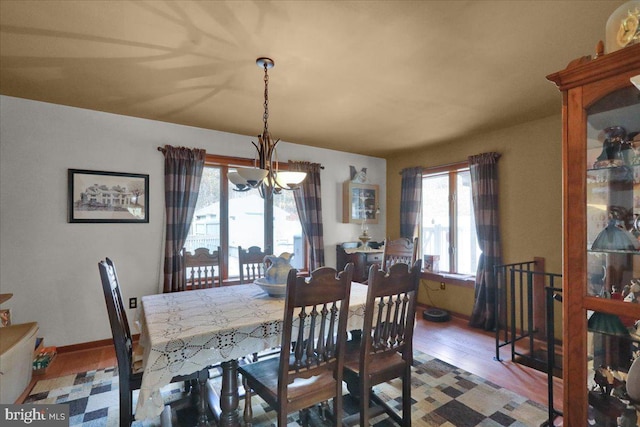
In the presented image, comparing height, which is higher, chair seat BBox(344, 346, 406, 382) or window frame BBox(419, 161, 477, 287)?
window frame BBox(419, 161, 477, 287)

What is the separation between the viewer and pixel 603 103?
1.36 meters

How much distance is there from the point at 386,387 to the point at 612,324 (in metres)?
1.62

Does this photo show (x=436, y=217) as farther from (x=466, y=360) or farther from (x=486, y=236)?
(x=466, y=360)

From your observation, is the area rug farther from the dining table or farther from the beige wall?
the beige wall

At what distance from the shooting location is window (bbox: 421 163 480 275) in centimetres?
415

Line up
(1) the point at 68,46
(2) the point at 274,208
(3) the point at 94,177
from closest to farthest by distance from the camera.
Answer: (1) the point at 68,46 → (3) the point at 94,177 → (2) the point at 274,208

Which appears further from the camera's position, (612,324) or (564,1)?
(564,1)

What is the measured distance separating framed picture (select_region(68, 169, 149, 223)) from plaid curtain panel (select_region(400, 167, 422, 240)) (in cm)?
353

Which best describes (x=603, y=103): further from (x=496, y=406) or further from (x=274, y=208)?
(x=274, y=208)

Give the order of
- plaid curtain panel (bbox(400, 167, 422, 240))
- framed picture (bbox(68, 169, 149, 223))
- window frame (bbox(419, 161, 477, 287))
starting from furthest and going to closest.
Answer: plaid curtain panel (bbox(400, 167, 422, 240)) < window frame (bbox(419, 161, 477, 287)) < framed picture (bbox(68, 169, 149, 223))

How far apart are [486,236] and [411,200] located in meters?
1.25

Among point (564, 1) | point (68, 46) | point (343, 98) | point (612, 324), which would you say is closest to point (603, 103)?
point (564, 1)

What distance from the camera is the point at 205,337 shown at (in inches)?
60.7

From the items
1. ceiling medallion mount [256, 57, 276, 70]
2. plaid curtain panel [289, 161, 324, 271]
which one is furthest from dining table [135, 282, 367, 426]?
plaid curtain panel [289, 161, 324, 271]
